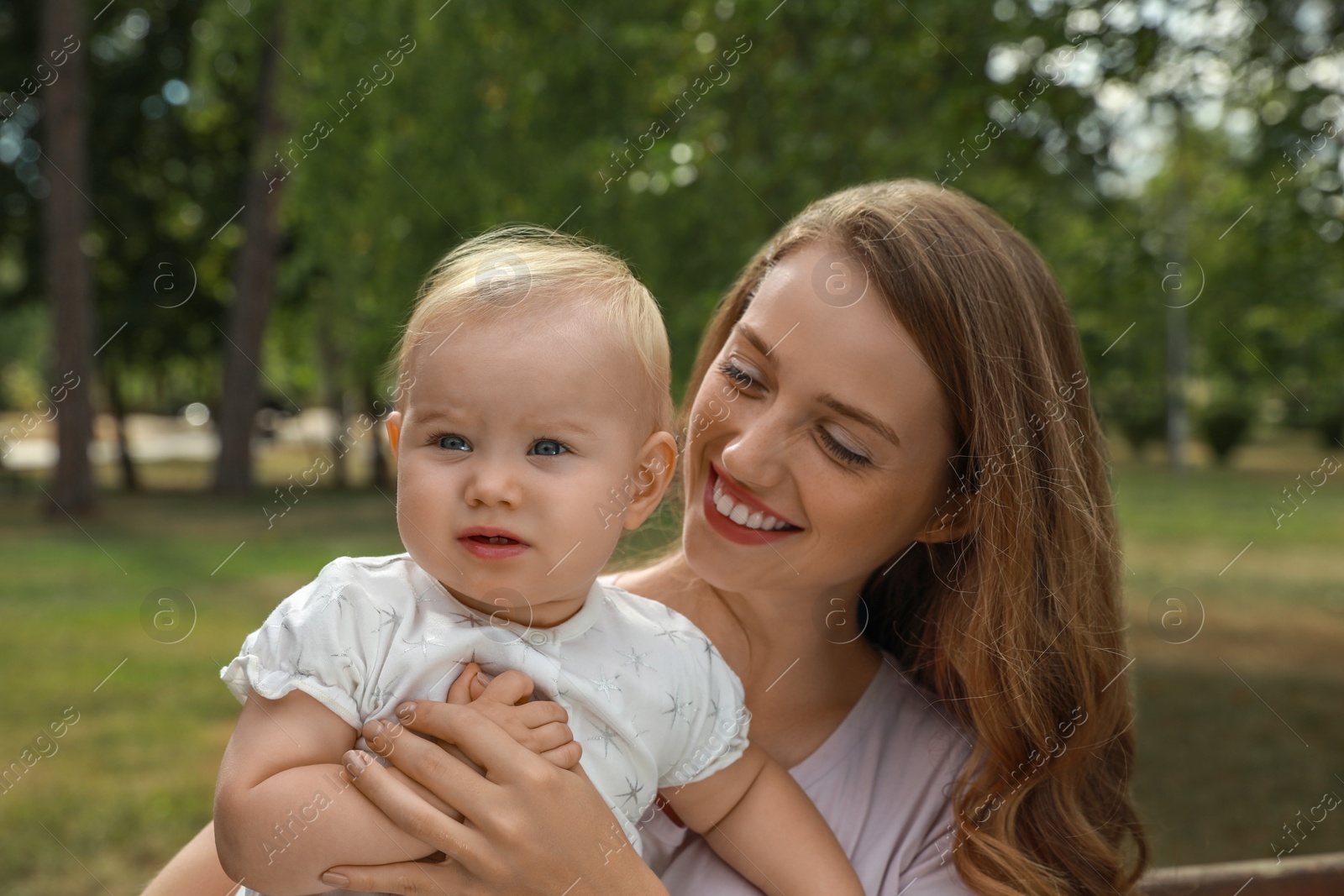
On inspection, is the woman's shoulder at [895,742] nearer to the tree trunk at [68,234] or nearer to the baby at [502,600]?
the baby at [502,600]

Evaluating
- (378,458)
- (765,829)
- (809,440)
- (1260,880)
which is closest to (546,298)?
(809,440)

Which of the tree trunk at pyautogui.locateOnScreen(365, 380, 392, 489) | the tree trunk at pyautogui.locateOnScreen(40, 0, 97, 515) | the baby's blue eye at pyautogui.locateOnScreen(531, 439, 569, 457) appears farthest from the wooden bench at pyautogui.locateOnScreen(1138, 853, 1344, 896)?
the tree trunk at pyautogui.locateOnScreen(365, 380, 392, 489)

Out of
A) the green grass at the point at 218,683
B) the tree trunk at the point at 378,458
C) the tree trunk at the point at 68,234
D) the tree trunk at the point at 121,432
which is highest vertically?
the tree trunk at the point at 68,234

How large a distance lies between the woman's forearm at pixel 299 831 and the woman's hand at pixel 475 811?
0.8 inches

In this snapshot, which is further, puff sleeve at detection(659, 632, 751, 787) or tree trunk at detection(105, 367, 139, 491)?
tree trunk at detection(105, 367, 139, 491)

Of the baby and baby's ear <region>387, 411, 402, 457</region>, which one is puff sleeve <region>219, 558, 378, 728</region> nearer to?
the baby

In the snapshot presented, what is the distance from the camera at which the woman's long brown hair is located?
2045 mm

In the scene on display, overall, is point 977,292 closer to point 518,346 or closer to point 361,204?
point 518,346

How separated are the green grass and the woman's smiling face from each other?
0.85 metres

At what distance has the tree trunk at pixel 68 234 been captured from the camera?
13.0 m

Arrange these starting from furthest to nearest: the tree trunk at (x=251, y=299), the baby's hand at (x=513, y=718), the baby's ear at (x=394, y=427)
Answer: the tree trunk at (x=251, y=299), the baby's ear at (x=394, y=427), the baby's hand at (x=513, y=718)

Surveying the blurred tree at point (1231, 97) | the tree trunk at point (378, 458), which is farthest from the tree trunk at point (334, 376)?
the blurred tree at point (1231, 97)

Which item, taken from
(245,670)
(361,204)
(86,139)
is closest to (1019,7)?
(245,670)

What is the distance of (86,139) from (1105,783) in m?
18.4
